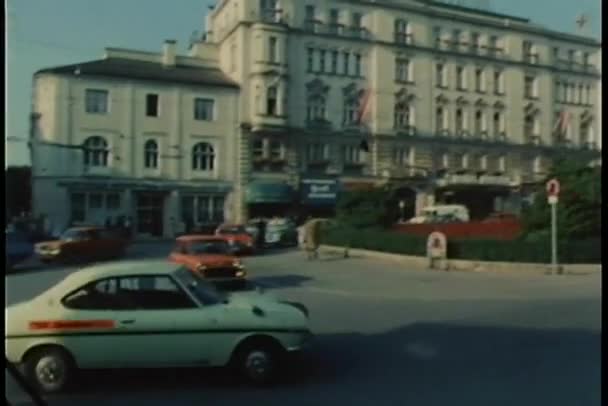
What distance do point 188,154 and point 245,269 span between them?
1.73 metres

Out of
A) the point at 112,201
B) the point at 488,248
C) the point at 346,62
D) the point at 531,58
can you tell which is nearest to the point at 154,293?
the point at 112,201

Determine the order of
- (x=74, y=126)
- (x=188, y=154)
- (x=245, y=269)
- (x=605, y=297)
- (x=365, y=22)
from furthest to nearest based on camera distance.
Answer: (x=245, y=269) → (x=365, y=22) → (x=188, y=154) → (x=74, y=126) → (x=605, y=297)

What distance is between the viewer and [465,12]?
370cm

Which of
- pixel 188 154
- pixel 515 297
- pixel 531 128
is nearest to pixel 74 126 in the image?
pixel 188 154

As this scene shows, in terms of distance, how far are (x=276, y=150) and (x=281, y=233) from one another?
0.62 m

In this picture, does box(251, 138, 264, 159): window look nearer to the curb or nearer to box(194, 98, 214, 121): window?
box(194, 98, 214, 121): window

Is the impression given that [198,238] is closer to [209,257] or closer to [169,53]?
[209,257]

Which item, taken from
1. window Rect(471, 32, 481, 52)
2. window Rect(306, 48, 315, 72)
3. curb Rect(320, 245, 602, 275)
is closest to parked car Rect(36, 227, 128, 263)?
window Rect(306, 48, 315, 72)

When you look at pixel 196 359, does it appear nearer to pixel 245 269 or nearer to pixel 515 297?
pixel 245 269

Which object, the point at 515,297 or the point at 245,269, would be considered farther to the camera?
the point at 515,297

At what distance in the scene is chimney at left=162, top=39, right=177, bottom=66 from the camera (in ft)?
10.2

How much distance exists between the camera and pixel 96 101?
332cm

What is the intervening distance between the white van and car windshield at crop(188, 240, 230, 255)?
166 centimetres

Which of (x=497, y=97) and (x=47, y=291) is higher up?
(x=497, y=97)
